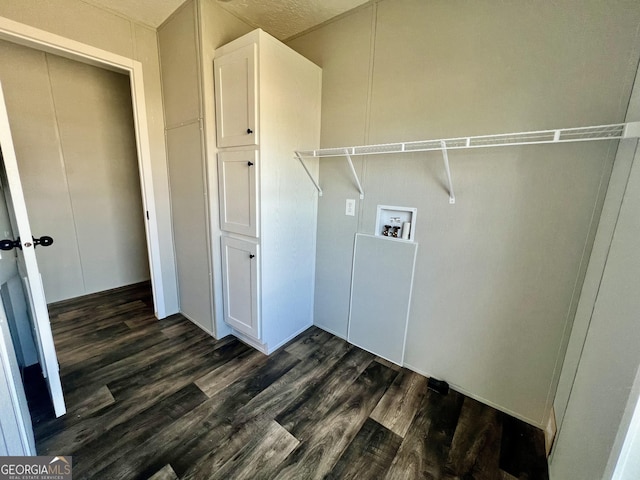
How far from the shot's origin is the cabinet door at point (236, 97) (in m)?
1.68

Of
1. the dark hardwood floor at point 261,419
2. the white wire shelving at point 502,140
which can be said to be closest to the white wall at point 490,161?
the white wire shelving at point 502,140

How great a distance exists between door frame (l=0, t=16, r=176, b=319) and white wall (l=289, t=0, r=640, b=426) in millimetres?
1569

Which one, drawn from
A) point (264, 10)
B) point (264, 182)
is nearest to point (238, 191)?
point (264, 182)

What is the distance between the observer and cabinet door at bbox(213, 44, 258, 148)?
5.51 ft

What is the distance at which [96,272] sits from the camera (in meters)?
3.05

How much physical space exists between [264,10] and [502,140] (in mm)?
1913

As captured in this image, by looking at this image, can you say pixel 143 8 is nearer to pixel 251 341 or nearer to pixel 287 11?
pixel 287 11

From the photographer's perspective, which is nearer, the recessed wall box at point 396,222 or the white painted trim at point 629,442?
the white painted trim at point 629,442

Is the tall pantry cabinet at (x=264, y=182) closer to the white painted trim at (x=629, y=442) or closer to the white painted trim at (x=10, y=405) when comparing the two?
the white painted trim at (x=10, y=405)

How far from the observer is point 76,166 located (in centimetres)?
279

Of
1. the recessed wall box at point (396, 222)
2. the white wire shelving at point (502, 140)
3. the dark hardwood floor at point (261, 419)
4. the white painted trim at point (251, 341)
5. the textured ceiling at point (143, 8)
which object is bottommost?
the dark hardwood floor at point (261, 419)

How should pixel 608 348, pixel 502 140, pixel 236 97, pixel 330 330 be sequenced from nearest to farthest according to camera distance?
pixel 608 348, pixel 502 140, pixel 236 97, pixel 330 330

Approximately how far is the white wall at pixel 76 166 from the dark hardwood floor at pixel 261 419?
3.74ft

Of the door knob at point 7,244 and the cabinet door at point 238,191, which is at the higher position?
the cabinet door at point 238,191
